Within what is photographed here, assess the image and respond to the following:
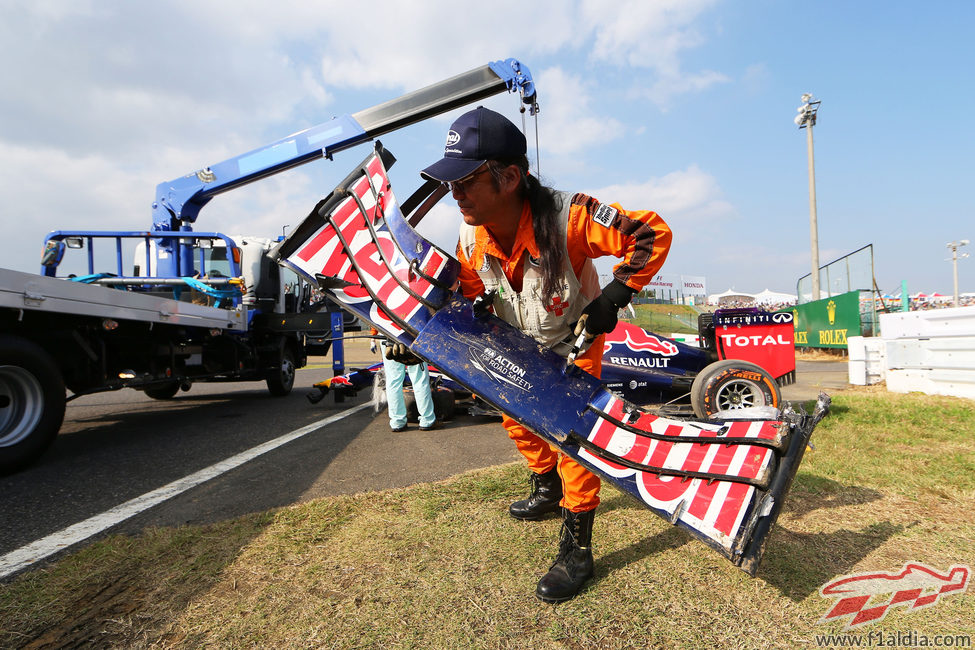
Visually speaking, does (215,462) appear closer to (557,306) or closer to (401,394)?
(401,394)

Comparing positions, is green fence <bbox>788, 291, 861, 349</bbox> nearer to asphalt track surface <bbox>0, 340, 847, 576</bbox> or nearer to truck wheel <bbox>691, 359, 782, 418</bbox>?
truck wheel <bbox>691, 359, 782, 418</bbox>

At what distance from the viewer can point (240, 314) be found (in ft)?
22.0

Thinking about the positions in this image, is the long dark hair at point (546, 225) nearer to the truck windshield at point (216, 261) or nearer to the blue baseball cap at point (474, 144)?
the blue baseball cap at point (474, 144)

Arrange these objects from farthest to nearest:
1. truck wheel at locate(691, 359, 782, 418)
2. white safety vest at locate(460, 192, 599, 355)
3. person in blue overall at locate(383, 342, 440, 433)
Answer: person in blue overall at locate(383, 342, 440, 433) < truck wheel at locate(691, 359, 782, 418) < white safety vest at locate(460, 192, 599, 355)

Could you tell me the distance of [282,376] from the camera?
8.13 meters

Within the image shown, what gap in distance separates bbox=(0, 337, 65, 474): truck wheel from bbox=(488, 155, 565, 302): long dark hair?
382cm

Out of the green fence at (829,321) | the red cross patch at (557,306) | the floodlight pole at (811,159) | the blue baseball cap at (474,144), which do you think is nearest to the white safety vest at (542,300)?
the red cross patch at (557,306)

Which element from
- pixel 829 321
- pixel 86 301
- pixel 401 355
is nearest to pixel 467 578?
pixel 401 355

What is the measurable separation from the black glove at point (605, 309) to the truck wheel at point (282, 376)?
7232 millimetres

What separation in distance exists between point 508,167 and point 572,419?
103cm

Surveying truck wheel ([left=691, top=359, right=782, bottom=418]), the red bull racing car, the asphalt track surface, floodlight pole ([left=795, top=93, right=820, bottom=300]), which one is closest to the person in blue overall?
the asphalt track surface

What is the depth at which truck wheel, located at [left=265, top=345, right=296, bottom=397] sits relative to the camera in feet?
26.4

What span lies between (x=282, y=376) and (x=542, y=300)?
7.07m

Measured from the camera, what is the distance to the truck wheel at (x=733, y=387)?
183 inches
